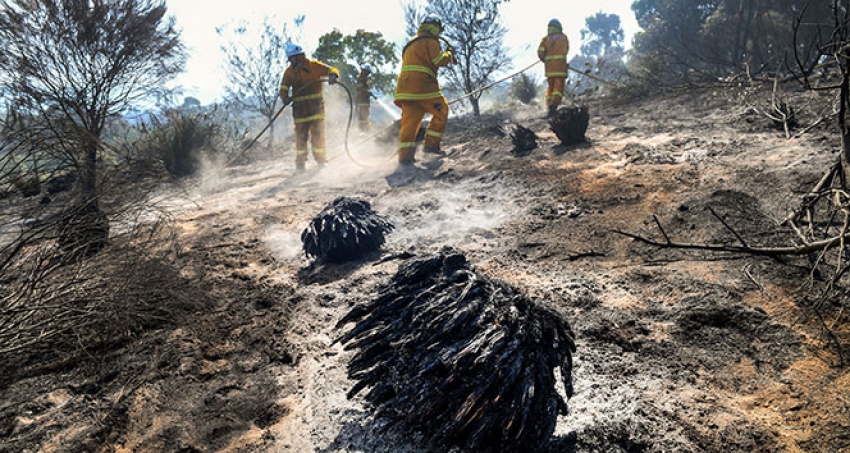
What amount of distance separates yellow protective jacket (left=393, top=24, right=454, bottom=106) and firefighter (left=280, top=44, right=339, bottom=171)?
1.36 meters

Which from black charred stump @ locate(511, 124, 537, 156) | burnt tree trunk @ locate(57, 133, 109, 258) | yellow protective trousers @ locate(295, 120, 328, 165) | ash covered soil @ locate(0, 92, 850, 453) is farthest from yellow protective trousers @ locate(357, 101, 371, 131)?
burnt tree trunk @ locate(57, 133, 109, 258)

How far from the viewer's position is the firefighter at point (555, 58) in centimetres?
943

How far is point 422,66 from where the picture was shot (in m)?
6.98

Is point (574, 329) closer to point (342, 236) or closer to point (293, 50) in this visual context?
point (342, 236)

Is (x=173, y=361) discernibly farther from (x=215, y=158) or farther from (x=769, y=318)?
(x=215, y=158)

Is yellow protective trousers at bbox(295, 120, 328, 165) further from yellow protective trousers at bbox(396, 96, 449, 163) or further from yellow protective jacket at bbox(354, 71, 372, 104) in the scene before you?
yellow protective jacket at bbox(354, 71, 372, 104)

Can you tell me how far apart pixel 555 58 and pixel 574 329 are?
851 centimetres

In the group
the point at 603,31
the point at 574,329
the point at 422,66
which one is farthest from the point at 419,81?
the point at 603,31

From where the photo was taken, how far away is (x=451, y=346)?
1.66 metres

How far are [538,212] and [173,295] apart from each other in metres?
3.13

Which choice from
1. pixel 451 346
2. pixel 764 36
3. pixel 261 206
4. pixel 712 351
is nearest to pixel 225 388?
pixel 451 346

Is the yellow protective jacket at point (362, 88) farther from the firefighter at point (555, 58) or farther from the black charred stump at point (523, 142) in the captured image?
the black charred stump at point (523, 142)

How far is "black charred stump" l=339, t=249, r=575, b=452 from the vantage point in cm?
148

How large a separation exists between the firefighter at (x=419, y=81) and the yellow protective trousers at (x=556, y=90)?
3370mm
